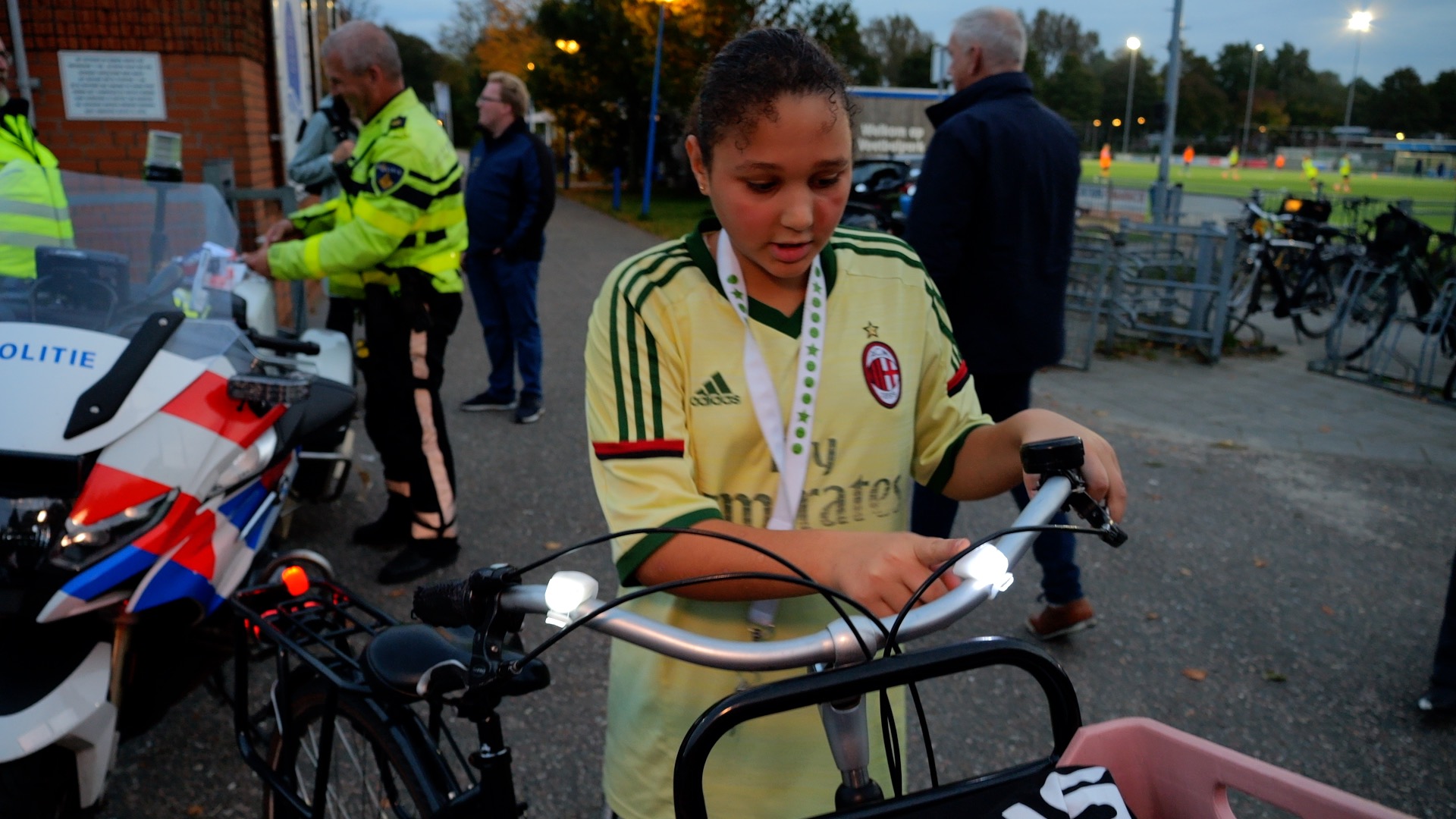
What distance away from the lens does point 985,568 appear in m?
1.05

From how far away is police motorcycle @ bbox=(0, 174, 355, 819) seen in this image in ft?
7.49

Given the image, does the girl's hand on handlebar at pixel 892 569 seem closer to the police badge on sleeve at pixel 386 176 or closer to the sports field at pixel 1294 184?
the police badge on sleeve at pixel 386 176

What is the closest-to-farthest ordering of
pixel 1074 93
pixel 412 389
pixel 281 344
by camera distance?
pixel 281 344 < pixel 412 389 < pixel 1074 93

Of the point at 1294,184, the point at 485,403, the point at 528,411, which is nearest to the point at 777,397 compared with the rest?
the point at 528,411

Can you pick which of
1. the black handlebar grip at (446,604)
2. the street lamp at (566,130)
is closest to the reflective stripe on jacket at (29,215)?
the black handlebar grip at (446,604)

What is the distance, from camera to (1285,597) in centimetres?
461

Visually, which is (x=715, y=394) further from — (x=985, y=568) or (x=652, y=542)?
(x=985, y=568)

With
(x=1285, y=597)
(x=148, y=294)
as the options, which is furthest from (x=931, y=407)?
(x=1285, y=597)

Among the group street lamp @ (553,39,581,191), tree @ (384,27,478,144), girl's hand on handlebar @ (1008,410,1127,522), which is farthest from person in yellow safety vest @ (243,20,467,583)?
tree @ (384,27,478,144)

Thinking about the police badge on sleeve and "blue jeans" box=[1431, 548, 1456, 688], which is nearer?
"blue jeans" box=[1431, 548, 1456, 688]

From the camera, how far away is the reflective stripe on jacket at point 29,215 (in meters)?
2.84

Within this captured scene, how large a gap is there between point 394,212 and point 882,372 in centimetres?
312

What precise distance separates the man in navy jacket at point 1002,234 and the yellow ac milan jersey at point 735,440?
2170 mm

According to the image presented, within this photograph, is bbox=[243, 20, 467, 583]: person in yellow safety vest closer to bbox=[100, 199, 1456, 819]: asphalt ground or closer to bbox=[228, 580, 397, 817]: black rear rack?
bbox=[100, 199, 1456, 819]: asphalt ground
